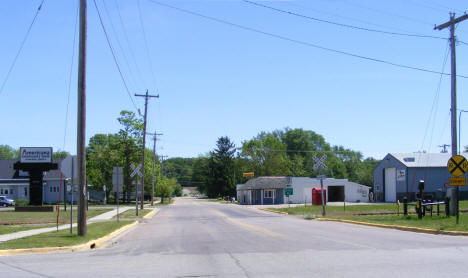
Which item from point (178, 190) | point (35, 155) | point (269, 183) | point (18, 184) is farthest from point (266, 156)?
point (178, 190)

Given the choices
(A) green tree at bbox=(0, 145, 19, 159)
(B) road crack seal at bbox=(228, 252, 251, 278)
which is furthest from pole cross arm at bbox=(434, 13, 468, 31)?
(A) green tree at bbox=(0, 145, 19, 159)

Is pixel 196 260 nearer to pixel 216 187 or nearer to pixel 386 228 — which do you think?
pixel 386 228

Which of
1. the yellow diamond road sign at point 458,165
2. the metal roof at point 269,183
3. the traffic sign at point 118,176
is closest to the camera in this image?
the yellow diamond road sign at point 458,165

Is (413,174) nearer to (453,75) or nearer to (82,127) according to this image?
(453,75)

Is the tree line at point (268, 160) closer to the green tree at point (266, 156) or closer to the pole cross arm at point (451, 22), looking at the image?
the green tree at point (266, 156)

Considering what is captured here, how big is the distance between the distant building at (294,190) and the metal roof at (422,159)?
9.25m

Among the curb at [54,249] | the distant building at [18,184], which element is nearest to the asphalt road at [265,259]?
the curb at [54,249]

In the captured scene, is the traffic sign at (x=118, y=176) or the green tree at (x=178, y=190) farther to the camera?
the green tree at (x=178, y=190)

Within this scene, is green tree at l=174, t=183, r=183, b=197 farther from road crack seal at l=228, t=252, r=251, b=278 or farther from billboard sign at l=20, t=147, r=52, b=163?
road crack seal at l=228, t=252, r=251, b=278

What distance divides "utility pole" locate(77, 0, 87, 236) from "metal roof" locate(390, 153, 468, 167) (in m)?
54.0

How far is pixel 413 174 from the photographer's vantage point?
62.7 metres

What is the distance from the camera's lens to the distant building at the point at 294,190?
227 feet

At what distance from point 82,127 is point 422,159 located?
2271 inches

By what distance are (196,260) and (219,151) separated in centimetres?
10449
